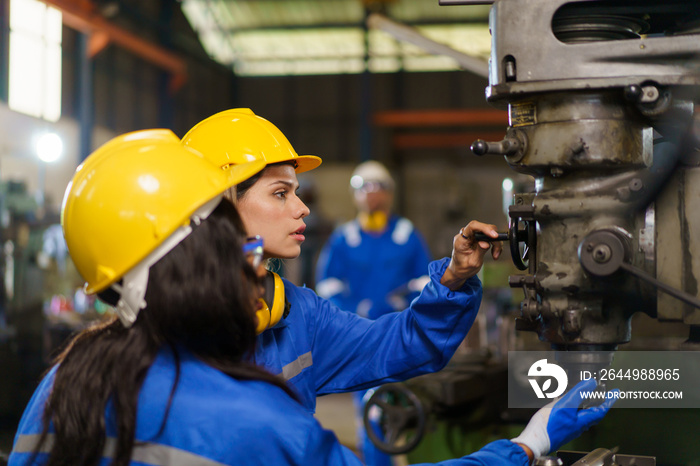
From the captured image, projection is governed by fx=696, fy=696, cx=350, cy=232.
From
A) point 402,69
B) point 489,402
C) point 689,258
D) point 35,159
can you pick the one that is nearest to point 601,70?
point 689,258

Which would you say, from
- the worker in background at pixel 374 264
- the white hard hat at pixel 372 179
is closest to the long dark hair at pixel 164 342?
the worker in background at pixel 374 264

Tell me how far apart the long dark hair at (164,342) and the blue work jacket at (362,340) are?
32cm

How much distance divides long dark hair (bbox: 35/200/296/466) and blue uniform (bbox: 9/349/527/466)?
1 centimetres

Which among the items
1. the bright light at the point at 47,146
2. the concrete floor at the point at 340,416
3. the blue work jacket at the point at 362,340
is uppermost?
the bright light at the point at 47,146

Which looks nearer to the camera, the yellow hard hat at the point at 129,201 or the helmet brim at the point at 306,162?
the yellow hard hat at the point at 129,201

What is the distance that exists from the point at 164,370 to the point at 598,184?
63 cm

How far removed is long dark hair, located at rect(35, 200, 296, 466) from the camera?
31.8 inches

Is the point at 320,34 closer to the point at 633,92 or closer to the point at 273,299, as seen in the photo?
the point at 273,299

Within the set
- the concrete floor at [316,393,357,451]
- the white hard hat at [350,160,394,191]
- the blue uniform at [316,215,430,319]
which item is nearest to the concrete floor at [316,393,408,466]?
the concrete floor at [316,393,357,451]

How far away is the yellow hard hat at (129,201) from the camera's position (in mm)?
834

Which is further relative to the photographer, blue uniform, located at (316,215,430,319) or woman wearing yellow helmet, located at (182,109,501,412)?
blue uniform, located at (316,215,430,319)

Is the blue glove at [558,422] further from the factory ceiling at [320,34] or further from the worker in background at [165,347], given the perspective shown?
the factory ceiling at [320,34]

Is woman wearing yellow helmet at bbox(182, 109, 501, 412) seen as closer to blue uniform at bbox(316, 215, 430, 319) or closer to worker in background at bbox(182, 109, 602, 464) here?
worker in background at bbox(182, 109, 602, 464)

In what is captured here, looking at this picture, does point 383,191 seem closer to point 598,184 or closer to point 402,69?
point 598,184
